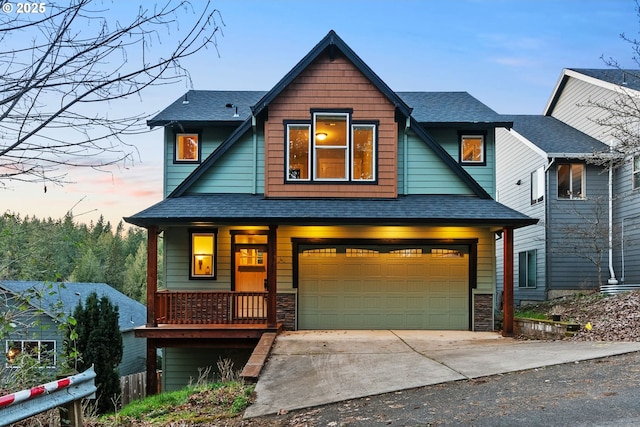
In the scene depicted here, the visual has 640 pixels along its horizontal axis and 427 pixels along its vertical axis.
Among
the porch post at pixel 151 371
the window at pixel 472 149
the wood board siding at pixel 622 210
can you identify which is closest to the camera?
the porch post at pixel 151 371

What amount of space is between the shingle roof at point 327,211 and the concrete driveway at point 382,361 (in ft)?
8.74

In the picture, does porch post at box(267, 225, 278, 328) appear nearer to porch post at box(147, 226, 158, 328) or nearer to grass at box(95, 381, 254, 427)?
porch post at box(147, 226, 158, 328)

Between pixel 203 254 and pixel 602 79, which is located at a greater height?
pixel 602 79

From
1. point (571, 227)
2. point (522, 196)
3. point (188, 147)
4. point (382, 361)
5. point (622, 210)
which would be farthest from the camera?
point (522, 196)

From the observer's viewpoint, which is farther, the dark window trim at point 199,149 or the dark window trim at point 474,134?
the dark window trim at point 199,149

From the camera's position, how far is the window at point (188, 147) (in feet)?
50.4

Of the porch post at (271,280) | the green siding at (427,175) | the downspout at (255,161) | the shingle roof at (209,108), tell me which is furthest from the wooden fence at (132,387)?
the green siding at (427,175)

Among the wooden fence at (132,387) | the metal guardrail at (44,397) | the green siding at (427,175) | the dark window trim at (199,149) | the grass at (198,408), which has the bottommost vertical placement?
the wooden fence at (132,387)

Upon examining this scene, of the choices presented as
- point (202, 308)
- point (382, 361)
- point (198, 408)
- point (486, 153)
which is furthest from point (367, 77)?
point (198, 408)

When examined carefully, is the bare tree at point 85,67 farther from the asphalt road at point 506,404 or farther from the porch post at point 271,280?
the porch post at point 271,280

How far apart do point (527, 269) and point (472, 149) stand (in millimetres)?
6707

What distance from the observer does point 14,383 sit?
5727 millimetres

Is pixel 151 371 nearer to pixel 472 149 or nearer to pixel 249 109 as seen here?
pixel 249 109

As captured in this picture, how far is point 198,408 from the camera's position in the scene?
713cm
